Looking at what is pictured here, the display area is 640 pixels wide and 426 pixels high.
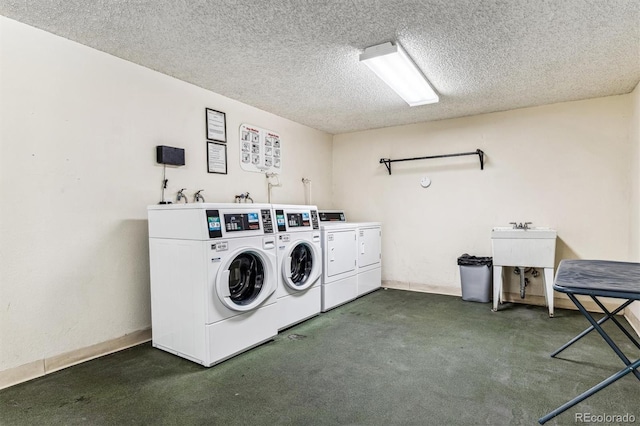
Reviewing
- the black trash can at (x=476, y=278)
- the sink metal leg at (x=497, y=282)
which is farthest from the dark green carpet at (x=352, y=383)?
the black trash can at (x=476, y=278)

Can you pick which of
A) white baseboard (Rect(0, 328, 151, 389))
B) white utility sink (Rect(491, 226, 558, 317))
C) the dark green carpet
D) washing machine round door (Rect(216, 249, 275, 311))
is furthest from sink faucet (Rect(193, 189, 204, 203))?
white utility sink (Rect(491, 226, 558, 317))

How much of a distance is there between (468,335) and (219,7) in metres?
3.22

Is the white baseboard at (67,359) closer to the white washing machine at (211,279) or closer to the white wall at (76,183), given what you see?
the white wall at (76,183)

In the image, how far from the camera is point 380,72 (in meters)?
2.86

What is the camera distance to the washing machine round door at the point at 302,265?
328 cm

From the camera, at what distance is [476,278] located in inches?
164

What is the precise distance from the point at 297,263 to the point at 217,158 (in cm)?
140

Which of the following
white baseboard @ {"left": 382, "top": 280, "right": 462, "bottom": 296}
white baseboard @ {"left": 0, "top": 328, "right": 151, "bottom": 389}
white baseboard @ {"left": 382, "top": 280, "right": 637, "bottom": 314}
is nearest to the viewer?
white baseboard @ {"left": 0, "top": 328, "right": 151, "bottom": 389}

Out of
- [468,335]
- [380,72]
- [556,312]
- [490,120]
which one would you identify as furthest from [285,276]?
[490,120]

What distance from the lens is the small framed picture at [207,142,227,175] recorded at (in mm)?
3543

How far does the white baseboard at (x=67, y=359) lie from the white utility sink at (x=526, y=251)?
3601 mm

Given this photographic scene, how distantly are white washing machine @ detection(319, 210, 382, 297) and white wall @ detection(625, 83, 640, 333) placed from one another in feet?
8.85

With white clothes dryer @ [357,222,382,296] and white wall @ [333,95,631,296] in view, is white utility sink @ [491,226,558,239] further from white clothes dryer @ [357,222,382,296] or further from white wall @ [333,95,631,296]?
white clothes dryer @ [357,222,382,296]

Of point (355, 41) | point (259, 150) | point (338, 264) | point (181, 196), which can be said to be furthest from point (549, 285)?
point (181, 196)
